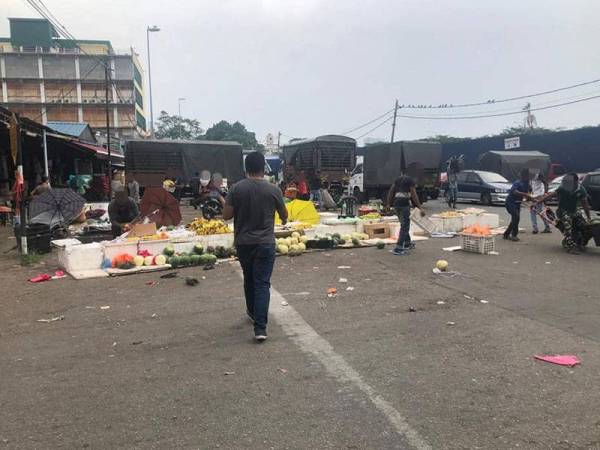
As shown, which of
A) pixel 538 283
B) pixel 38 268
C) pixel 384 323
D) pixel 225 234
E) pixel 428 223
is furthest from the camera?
pixel 428 223

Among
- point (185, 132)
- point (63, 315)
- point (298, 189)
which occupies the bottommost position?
point (63, 315)

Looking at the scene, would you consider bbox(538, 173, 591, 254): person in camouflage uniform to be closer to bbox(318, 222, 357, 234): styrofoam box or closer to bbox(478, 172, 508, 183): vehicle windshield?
bbox(318, 222, 357, 234): styrofoam box

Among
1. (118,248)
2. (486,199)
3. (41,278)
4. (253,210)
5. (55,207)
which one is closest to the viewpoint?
(253,210)

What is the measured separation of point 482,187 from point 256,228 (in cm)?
2072

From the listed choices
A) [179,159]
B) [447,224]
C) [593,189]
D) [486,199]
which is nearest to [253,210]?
[447,224]

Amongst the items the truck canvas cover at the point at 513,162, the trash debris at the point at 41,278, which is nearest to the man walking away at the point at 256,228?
the trash debris at the point at 41,278

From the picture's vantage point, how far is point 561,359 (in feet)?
15.0

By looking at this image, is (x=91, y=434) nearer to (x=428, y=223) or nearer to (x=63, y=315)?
(x=63, y=315)

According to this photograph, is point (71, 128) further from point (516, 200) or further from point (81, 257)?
point (516, 200)

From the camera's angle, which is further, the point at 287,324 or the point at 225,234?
the point at 225,234

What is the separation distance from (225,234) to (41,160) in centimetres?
1889

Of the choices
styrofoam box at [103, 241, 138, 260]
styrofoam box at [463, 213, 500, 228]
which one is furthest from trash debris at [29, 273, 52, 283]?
styrofoam box at [463, 213, 500, 228]

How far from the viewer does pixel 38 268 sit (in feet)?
31.9

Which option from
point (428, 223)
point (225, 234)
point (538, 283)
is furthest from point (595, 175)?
point (225, 234)
